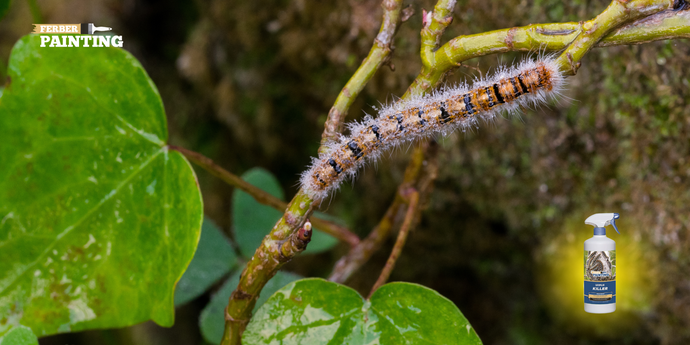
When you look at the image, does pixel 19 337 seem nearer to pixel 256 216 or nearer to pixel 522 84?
pixel 256 216

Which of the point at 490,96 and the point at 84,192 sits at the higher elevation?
the point at 490,96

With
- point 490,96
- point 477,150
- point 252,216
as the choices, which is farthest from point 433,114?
point 252,216

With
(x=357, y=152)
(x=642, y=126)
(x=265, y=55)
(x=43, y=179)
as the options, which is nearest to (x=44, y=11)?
(x=265, y=55)

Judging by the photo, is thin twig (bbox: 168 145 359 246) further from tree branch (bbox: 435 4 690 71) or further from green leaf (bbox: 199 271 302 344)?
tree branch (bbox: 435 4 690 71)

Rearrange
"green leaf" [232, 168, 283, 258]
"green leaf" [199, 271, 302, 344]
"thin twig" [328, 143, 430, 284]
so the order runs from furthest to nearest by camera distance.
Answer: "green leaf" [232, 168, 283, 258], "green leaf" [199, 271, 302, 344], "thin twig" [328, 143, 430, 284]

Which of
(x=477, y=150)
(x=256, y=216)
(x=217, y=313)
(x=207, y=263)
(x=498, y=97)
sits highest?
(x=498, y=97)

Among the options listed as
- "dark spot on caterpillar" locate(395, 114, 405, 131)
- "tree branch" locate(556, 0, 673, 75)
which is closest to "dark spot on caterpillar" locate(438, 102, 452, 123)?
"dark spot on caterpillar" locate(395, 114, 405, 131)

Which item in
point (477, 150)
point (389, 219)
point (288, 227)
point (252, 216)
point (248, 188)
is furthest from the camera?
point (252, 216)

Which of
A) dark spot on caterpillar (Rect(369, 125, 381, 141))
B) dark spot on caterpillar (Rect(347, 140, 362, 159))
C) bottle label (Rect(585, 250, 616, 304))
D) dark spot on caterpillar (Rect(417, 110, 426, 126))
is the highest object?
dark spot on caterpillar (Rect(417, 110, 426, 126))

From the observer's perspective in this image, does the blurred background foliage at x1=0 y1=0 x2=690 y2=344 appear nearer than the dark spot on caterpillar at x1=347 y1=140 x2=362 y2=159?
No
